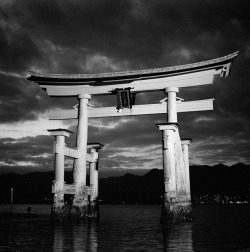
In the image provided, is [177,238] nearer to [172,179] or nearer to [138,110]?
[172,179]

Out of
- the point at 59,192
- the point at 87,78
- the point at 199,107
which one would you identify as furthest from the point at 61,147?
the point at 199,107

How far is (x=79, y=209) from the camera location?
17.0 m

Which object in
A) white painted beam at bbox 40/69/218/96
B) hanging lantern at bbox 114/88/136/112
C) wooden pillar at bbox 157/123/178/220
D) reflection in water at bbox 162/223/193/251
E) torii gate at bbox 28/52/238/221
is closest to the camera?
reflection in water at bbox 162/223/193/251

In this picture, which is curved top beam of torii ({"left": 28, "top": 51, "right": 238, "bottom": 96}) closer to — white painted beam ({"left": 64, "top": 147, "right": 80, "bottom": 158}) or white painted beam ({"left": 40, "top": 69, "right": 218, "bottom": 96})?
white painted beam ({"left": 40, "top": 69, "right": 218, "bottom": 96})

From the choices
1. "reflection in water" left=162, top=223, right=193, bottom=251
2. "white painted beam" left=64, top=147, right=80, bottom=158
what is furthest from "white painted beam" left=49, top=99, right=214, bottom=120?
"reflection in water" left=162, top=223, right=193, bottom=251

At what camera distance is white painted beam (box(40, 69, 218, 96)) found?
1661 cm

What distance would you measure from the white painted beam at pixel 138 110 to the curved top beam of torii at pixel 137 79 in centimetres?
94

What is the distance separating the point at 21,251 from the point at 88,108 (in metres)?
11.0

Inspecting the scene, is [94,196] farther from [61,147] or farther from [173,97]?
[173,97]

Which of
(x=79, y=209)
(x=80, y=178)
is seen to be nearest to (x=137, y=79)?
(x=80, y=178)

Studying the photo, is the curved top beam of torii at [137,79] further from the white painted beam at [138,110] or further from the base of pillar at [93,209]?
the base of pillar at [93,209]

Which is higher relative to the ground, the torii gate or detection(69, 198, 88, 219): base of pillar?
→ the torii gate

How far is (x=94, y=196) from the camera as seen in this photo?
756 inches

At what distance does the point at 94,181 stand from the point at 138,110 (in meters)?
5.31
